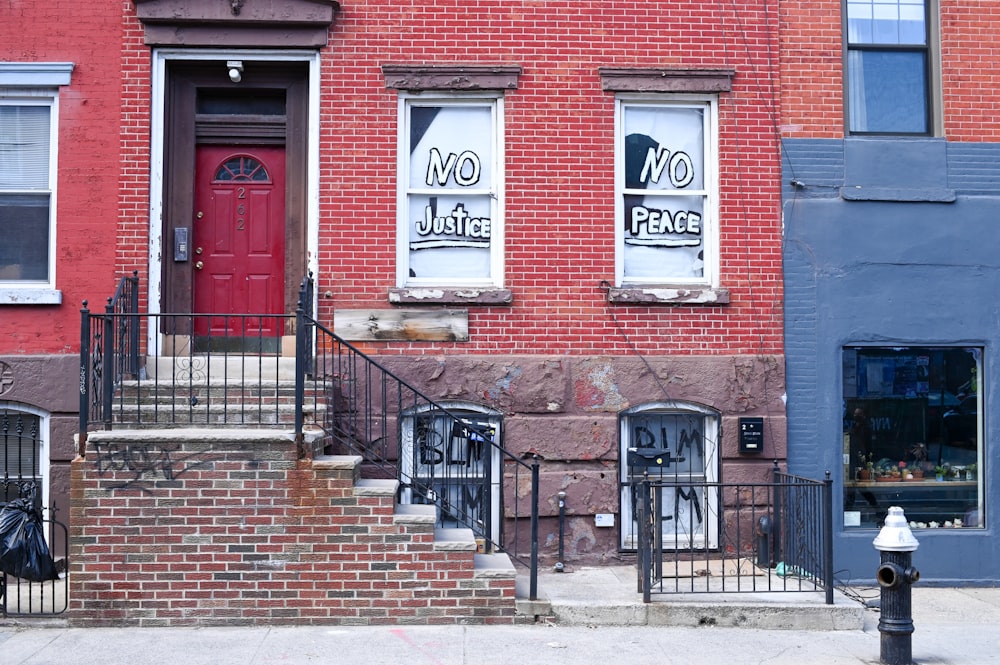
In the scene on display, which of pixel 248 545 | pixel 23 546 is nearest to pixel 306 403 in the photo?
pixel 248 545

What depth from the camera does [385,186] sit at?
957cm

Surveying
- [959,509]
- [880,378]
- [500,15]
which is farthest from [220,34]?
[959,509]

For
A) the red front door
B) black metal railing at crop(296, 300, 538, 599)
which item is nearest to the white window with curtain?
the red front door

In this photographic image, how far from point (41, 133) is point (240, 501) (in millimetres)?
4353

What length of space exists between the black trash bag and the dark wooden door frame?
7.73ft

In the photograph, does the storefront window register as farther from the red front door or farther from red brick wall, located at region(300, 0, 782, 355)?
the red front door

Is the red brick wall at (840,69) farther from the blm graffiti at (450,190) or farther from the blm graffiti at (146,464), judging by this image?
the blm graffiti at (146,464)

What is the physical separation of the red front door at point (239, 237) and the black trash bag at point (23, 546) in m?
2.44

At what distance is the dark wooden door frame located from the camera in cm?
955

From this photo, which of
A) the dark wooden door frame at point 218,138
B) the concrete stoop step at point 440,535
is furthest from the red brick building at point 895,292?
the dark wooden door frame at point 218,138

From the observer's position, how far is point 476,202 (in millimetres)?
9773

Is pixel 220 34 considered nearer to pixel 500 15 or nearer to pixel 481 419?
pixel 500 15

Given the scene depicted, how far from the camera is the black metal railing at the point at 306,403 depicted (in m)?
7.93

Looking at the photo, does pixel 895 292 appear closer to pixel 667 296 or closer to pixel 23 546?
pixel 667 296
